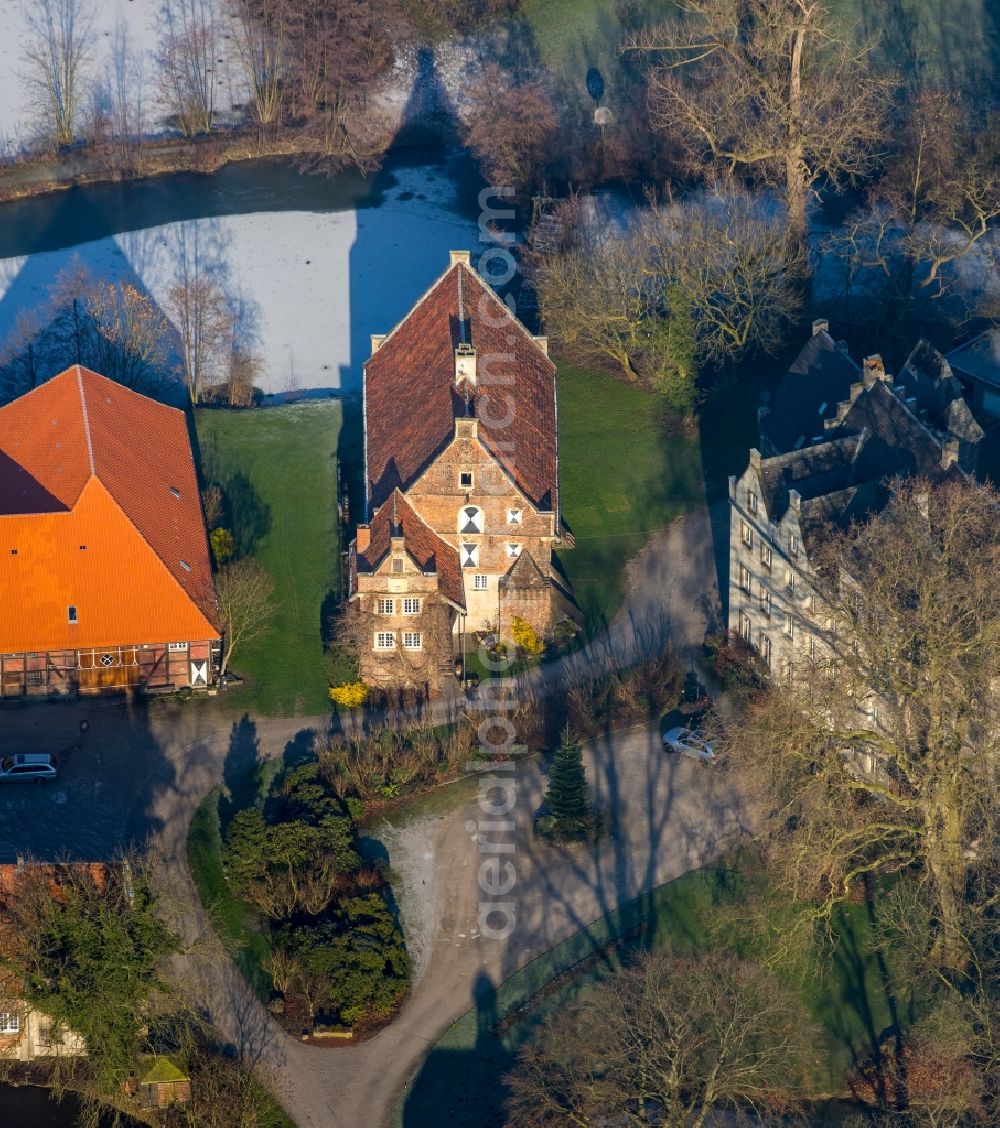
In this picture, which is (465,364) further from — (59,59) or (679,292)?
(59,59)

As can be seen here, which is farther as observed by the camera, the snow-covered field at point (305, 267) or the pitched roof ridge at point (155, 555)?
the snow-covered field at point (305, 267)

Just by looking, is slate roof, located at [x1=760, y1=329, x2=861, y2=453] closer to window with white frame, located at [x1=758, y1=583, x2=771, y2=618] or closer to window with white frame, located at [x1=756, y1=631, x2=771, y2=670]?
window with white frame, located at [x1=758, y1=583, x2=771, y2=618]

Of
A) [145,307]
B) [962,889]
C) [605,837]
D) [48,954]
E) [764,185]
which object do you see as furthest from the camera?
[764,185]

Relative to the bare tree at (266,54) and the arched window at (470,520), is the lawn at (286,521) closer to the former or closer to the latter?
the arched window at (470,520)

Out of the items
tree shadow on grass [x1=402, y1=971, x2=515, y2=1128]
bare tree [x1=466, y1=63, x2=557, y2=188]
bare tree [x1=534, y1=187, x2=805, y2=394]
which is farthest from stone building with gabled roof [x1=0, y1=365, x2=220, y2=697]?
bare tree [x1=466, y1=63, x2=557, y2=188]

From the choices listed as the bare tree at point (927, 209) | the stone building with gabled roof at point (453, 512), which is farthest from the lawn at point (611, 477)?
the bare tree at point (927, 209)

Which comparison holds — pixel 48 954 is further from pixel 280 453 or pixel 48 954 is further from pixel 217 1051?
pixel 280 453

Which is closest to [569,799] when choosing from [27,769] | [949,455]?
[949,455]

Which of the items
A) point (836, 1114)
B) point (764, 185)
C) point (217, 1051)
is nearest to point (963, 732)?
point (836, 1114)
